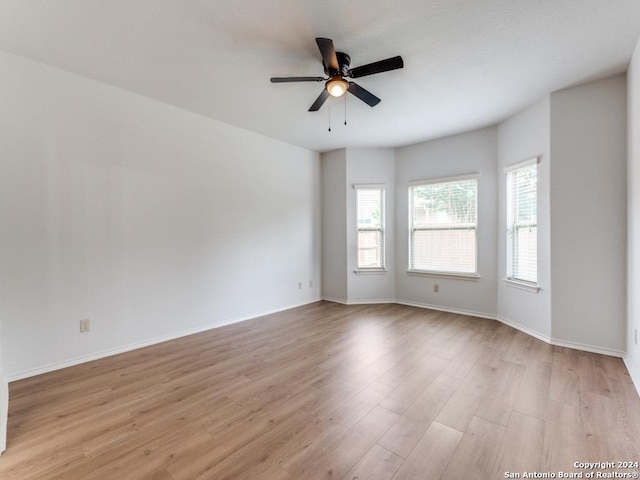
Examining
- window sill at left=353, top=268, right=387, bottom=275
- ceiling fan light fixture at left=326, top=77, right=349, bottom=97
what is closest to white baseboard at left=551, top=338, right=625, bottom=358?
window sill at left=353, top=268, right=387, bottom=275

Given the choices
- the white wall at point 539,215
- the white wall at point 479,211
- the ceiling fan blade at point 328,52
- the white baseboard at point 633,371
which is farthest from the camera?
the white wall at point 479,211

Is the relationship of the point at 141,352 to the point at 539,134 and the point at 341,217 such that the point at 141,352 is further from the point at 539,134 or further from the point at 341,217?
the point at 539,134

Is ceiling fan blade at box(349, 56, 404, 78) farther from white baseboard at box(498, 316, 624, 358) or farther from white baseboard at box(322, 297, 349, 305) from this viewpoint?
white baseboard at box(322, 297, 349, 305)

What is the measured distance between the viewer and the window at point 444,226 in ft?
14.5

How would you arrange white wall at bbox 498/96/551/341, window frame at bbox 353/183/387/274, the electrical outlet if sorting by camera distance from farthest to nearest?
window frame at bbox 353/183/387/274
white wall at bbox 498/96/551/341
the electrical outlet

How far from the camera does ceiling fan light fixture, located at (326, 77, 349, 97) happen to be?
2.39 meters

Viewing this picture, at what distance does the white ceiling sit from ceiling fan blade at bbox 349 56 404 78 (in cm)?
24

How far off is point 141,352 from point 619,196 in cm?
520

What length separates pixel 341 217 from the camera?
523cm

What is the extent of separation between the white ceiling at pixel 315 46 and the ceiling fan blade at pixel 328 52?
0.22m

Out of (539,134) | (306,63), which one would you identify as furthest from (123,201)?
(539,134)

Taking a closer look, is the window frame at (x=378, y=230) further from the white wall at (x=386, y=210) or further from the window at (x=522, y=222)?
the window at (x=522, y=222)

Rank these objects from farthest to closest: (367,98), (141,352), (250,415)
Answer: (141,352) < (367,98) < (250,415)

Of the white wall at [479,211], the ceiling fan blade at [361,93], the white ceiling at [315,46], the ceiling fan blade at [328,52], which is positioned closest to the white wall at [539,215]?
the white wall at [479,211]
